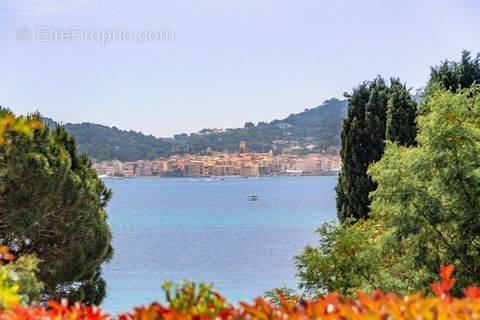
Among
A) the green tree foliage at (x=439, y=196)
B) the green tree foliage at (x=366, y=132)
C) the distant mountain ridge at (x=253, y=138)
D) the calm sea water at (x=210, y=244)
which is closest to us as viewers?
the green tree foliage at (x=439, y=196)

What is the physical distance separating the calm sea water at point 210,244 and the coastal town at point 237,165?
32163 mm

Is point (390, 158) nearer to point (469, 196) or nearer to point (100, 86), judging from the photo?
point (469, 196)

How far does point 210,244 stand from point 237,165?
95510mm

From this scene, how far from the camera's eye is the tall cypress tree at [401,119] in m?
17.6

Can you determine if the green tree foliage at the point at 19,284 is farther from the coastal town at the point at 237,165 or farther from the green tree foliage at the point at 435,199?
the coastal town at the point at 237,165

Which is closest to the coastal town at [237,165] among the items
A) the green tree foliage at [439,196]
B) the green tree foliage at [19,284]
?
the green tree foliage at [439,196]

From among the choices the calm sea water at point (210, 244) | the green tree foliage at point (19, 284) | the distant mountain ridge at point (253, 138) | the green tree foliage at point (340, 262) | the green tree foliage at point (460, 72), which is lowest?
the calm sea water at point (210, 244)

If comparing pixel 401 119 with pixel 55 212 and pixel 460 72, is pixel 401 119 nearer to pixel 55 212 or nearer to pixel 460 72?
pixel 460 72

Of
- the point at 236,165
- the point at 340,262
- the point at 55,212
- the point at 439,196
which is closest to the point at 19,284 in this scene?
the point at 439,196

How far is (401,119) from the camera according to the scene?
58.9 feet

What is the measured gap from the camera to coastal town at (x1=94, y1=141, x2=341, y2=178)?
135 m

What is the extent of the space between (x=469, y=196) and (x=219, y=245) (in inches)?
1685

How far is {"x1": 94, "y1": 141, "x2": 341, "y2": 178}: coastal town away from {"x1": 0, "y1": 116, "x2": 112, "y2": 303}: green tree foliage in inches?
4574

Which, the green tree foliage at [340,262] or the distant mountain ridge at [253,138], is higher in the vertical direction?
the distant mountain ridge at [253,138]
